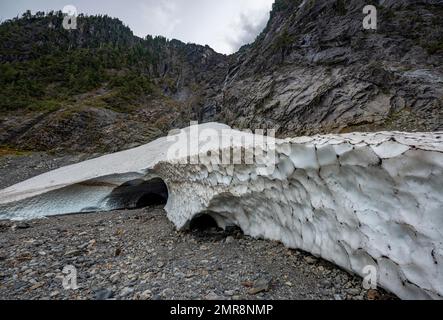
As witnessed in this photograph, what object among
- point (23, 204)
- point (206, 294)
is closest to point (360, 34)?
point (206, 294)

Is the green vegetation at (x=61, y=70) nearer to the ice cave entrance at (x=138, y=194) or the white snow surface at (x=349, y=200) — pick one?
the ice cave entrance at (x=138, y=194)

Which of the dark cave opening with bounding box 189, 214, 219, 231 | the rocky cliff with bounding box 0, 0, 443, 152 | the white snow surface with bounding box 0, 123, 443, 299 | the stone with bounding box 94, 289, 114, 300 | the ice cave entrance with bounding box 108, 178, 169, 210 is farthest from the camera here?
the rocky cliff with bounding box 0, 0, 443, 152

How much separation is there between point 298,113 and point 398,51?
6156 millimetres

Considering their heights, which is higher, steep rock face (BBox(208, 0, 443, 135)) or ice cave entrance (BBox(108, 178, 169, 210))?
steep rock face (BBox(208, 0, 443, 135))

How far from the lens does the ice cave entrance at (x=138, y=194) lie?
30.7ft

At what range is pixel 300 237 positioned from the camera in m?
3.70

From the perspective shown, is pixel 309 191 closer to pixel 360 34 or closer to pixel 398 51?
pixel 398 51

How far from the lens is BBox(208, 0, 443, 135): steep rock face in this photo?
11.6 m

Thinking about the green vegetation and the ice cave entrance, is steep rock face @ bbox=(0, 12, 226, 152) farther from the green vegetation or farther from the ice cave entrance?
the ice cave entrance

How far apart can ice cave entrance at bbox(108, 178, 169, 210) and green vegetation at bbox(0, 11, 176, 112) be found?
92.9ft

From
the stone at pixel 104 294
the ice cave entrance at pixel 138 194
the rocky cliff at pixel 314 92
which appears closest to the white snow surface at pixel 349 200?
the stone at pixel 104 294

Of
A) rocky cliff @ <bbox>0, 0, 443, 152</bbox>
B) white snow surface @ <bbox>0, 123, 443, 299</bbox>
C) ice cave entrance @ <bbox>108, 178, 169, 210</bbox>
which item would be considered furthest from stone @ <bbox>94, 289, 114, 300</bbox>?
rocky cliff @ <bbox>0, 0, 443, 152</bbox>

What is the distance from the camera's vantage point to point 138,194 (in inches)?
407
